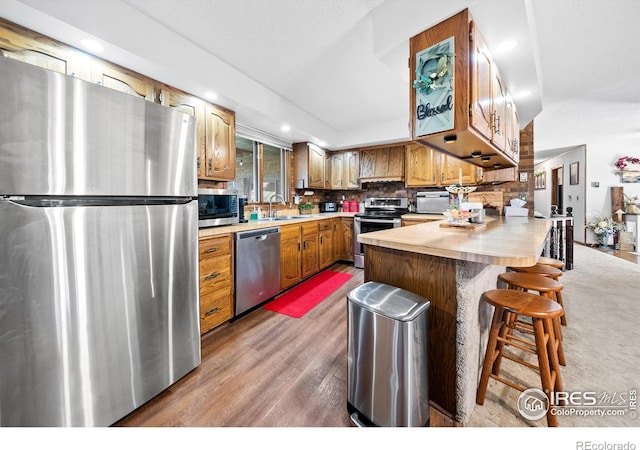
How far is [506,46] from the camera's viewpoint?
1.76m

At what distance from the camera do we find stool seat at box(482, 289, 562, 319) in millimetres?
1216

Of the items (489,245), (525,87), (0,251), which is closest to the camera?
(0,251)

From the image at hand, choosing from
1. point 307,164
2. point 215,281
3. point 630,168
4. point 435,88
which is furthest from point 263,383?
point 630,168

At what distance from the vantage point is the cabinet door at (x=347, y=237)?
441cm

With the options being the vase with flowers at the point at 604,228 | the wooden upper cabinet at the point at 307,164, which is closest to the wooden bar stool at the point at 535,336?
the wooden upper cabinet at the point at 307,164

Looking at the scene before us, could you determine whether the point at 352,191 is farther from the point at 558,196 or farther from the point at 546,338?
the point at 558,196

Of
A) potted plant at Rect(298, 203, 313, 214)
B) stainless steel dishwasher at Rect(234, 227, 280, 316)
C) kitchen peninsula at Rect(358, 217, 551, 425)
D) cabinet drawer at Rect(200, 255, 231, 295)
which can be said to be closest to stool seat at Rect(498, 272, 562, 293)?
kitchen peninsula at Rect(358, 217, 551, 425)

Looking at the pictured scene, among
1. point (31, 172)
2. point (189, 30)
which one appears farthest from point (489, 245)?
point (189, 30)

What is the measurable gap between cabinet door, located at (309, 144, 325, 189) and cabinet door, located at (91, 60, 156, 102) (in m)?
2.62

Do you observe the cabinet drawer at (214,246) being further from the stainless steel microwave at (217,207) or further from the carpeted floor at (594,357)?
the carpeted floor at (594,357)

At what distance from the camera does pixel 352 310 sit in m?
1.28

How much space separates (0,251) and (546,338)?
258cm

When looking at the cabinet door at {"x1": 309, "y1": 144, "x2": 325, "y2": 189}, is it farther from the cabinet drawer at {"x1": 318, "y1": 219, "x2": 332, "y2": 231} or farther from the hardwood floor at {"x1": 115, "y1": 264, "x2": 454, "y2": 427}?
the hardwood floor at {"x1": 115, "y1": 264, "x2": 454, "y2": 427}

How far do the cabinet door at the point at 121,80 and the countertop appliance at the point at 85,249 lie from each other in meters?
0.72
